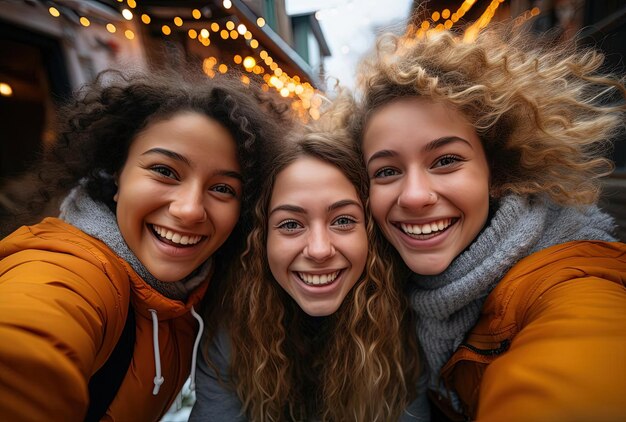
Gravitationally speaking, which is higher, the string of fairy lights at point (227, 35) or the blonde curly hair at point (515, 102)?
the string of fairy lights at point (227, 35)

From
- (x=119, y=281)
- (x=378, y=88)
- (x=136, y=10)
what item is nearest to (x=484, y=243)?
(x=378, y=88)

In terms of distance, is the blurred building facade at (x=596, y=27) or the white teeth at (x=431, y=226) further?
the blurred building facade at (x=596, y=27)

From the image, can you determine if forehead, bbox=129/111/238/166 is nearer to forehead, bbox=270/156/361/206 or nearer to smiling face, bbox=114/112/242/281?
smiling face, bbox=114/112/242/281

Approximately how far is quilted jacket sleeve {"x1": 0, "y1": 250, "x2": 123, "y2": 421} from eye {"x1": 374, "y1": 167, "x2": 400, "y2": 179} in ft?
3.66

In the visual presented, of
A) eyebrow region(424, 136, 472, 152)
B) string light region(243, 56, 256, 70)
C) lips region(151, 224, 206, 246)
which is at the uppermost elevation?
string light region(243, 56, 256, 70)

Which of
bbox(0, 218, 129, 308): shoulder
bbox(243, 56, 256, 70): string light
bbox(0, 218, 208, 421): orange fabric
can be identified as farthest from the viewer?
bbox(243, 56, 256, 70): string light

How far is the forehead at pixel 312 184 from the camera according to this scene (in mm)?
1365

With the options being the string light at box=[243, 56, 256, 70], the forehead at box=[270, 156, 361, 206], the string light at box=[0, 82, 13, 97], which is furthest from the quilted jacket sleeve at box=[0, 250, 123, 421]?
the string light at box=[243, 56, 256, 70]

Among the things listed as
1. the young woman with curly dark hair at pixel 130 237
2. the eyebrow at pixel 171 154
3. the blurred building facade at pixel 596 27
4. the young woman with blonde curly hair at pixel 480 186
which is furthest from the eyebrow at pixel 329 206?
the blurred building facade at pixel 596 27

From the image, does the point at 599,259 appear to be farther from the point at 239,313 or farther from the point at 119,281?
the point at 119,281

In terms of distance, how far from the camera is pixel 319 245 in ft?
4.30

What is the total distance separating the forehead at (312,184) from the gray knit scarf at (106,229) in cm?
58

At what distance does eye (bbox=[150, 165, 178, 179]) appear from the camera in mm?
1292

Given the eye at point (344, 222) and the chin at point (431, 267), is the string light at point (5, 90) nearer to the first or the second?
the eye at point (344, 222)
